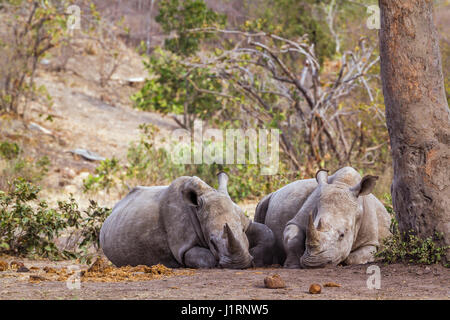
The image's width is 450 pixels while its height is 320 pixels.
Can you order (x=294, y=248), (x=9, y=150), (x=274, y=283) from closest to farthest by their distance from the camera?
(x=274, y=283)
(x=294, y=248)
(x=9, y=150)

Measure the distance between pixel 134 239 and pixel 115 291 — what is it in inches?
97.1

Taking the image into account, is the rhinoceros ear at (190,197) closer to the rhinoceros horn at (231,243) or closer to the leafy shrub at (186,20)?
the rhinoceros horn at (231,243)

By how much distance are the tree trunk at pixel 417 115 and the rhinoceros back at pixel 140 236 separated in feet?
8.53

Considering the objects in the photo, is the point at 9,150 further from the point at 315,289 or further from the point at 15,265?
the point at 315,289

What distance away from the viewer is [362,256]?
6660 mm

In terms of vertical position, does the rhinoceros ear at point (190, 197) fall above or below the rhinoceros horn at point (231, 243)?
above

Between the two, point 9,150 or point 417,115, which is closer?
point 417,115

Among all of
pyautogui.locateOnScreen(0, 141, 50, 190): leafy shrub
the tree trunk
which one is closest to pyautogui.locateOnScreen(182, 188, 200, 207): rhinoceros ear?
the tree trunk

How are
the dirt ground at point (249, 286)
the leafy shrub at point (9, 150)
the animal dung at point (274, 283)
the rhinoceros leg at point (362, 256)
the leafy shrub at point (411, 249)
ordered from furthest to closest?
the leafy shrub at point (9, 150), the rhinoceros leg at point (362, 256), the leafy shrub at point (411, 249), the animal dung at point (274, 283), the dirt ground at point (249, 286)

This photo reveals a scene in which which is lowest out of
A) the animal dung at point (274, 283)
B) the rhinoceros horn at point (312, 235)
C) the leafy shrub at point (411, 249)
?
the animal dung at point (274, 283)

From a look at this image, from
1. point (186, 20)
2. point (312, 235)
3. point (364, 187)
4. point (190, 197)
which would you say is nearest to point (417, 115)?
point (364, 187)

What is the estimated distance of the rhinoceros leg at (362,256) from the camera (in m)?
6.59

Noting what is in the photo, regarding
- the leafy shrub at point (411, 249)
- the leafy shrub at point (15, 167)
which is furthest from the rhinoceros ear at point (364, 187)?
the leafy shrub at point (15, 167)

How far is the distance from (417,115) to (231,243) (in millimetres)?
2015
